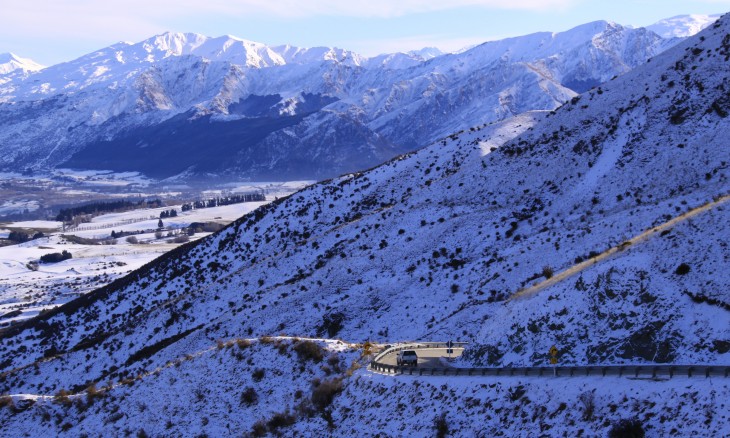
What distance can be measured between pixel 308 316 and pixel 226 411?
21.4m

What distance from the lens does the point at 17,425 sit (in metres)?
42.3

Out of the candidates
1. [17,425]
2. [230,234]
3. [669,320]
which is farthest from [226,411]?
[230,234]

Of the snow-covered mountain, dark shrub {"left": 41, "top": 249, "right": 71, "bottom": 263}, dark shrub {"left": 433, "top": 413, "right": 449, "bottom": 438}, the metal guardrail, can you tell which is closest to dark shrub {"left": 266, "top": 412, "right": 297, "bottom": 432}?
the snow-covered mountain

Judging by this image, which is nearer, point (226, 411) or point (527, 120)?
point (226, 411)

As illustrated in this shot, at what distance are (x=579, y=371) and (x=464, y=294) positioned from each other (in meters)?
25.9

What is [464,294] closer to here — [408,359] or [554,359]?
[408,359]

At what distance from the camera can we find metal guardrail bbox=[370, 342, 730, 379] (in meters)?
24.0

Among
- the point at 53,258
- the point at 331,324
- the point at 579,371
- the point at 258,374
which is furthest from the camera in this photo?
the point at 53,258

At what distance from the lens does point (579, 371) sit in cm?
2695

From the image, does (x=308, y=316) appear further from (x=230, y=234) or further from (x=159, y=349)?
(x=230, y=234)

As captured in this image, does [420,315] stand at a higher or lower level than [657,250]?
lower

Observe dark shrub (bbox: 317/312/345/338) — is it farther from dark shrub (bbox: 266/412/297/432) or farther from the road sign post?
the road sign post

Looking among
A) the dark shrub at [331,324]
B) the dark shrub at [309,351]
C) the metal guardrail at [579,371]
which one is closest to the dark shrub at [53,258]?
the dark shrub at [331,324]

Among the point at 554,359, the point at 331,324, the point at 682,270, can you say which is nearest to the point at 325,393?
the point at 554,359
